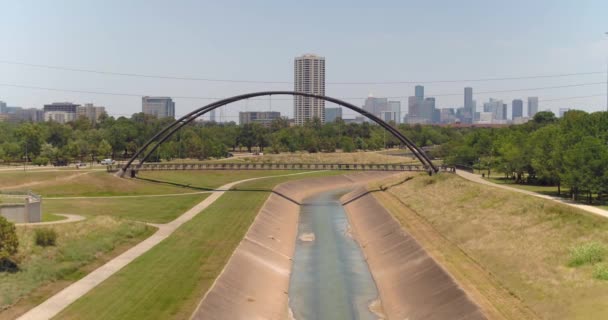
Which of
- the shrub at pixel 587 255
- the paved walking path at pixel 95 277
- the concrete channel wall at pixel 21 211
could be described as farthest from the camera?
the concrete channel wall at pixel 21 211

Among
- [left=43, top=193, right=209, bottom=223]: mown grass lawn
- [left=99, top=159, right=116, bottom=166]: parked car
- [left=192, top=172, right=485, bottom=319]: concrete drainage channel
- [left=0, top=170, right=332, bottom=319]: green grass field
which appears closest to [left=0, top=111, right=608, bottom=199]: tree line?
[left=99, top=159, right=116, bottom=166]: parked car

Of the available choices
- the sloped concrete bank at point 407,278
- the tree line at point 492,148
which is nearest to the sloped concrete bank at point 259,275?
the sloped concrete bank at point 407,278

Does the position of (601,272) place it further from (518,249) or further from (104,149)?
(104,149)

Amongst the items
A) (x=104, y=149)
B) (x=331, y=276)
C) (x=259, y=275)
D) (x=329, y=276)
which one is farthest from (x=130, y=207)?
(x=104, y=149)

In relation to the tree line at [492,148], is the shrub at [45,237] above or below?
below

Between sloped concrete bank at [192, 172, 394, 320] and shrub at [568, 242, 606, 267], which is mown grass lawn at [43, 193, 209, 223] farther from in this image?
shrub at [568, 242, 606, 267]

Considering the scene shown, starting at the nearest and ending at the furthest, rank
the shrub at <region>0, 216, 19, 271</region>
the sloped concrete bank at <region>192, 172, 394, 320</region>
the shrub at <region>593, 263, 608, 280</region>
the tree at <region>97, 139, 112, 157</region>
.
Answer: the shrub at <region>593, 263, 608, 280</region>, the sloped concrete bank at <region>192, 172, 394, 320</region>, the shrub at <region>0, 216, 19, 271</region>, the tree at <region>97, 139, 112, 157</region>

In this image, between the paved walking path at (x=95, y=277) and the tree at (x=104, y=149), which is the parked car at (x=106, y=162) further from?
the paved walking path at (x=95, y=277)
